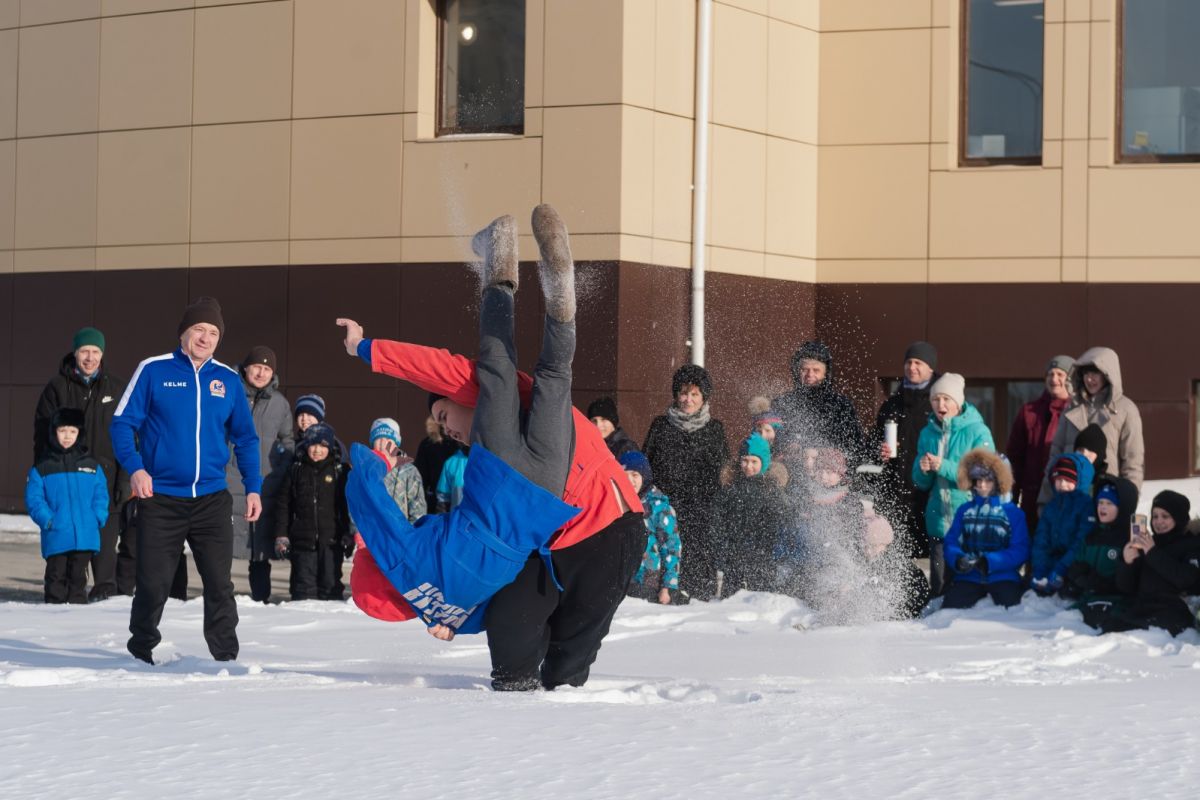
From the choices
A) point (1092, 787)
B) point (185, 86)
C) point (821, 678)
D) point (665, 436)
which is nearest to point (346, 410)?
point (185, 86)

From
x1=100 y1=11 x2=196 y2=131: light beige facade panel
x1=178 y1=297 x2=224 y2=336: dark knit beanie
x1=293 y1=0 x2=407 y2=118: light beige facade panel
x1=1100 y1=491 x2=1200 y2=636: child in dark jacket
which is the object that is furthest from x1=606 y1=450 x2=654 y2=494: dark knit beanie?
x1=100 y1=11 x2=196 y2=131: light beige facade panel

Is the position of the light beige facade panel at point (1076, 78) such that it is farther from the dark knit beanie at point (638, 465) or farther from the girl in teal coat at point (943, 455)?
the dark knit beanie at point (638, 465)

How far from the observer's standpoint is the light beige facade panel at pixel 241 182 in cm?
1650

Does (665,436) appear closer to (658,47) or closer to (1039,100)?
(658,47)

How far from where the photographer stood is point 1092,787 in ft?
16.4

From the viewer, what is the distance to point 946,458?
1159 centimetres

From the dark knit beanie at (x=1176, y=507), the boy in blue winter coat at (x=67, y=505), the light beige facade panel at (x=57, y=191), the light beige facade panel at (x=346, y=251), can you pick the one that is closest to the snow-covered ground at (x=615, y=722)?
the dark knit beanie at (x=1176, y=507)

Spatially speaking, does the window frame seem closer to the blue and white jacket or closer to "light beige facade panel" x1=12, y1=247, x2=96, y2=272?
"light beige facade panel" x1=12, y1=247, x2=96, y2=272

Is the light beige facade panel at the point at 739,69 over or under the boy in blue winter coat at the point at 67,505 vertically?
over

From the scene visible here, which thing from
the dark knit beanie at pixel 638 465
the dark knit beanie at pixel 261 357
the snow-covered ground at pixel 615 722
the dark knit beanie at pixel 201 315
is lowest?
A: the snow-covered ground at pixel 615 722

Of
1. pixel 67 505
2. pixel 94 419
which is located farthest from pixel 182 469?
pixel 94 419

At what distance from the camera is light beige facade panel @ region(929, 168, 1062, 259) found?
1642cm

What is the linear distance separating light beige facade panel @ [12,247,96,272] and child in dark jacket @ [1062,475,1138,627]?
1092 centimetres

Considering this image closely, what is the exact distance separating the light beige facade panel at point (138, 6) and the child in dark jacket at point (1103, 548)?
10366 millimetres
